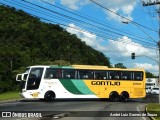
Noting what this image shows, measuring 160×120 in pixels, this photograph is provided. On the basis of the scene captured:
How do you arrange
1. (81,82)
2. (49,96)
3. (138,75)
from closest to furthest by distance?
(49,96), (81,82), (138,75)

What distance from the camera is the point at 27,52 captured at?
277 feet

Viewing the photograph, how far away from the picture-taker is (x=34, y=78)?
1431 inches

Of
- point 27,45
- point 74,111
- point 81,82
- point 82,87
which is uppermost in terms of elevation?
point 27,45

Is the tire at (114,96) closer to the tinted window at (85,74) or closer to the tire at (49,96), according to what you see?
the tinted window at (85,74)

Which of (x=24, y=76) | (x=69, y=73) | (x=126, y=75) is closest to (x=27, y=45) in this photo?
(x=126, y=75)

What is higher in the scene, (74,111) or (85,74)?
(85,74)

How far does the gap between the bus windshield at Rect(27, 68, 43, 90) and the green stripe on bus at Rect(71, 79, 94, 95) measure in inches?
135

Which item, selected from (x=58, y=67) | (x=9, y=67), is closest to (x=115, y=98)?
(x=58, y=67)

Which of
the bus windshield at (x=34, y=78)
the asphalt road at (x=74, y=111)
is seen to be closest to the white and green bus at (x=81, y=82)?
the bus windshield at (x=34, y=78)

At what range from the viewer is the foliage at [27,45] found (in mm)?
75406

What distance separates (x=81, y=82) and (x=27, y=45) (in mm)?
51407

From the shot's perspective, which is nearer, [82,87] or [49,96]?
[49,96]

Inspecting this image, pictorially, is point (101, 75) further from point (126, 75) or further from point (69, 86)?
point (69, 86)

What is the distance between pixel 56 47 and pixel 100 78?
58.4 metres
